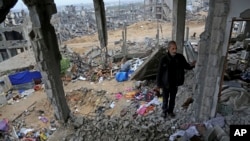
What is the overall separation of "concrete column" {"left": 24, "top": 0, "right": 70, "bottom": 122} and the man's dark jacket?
9.52ft

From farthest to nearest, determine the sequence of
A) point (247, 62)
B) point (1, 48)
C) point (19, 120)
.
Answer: point (1, 48) → point (19, 120) → point (247, 62)

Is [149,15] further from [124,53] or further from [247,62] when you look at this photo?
[247,62]

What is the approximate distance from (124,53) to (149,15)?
27.7 meters

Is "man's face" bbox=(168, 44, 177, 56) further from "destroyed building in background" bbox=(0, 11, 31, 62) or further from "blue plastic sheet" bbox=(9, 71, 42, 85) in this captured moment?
"destroyed building in background" bbox=(0, 11, 31, 62)

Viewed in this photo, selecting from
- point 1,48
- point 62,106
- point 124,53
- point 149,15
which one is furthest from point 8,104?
point 149,15

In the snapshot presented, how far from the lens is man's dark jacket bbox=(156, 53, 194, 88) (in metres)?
4.38

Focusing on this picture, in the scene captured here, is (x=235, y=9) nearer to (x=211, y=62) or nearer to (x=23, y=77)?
(x=211, y=62)

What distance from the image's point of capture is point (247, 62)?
772 centimetres

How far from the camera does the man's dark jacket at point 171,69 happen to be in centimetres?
438

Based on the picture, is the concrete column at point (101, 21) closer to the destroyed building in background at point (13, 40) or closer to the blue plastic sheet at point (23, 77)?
the blue plastic sheet at point (23, 77)

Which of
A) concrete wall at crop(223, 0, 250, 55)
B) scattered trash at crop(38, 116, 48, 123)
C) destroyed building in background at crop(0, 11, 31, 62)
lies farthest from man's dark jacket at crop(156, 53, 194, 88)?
destroyed building in background at crop(0, 11, 31, 62)

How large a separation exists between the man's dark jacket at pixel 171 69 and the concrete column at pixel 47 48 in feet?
9.52

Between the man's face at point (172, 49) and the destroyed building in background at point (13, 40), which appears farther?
the destroyed building in background at point (13, 40)

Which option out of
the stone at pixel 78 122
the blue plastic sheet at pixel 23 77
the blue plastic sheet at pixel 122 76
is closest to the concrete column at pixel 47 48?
the stone at pixel 78 122
